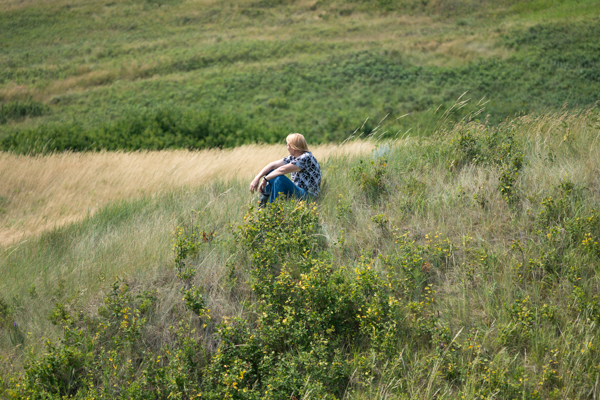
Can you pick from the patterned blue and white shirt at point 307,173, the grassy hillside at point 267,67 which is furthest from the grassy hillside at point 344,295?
the grassy hillside at point 267,67

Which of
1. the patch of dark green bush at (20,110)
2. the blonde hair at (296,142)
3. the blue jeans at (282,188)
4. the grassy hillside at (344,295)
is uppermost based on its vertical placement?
the patch of dark green bush at (20,110)

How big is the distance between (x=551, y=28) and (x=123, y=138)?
2666 centimetres

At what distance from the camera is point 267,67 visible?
28.1 meters

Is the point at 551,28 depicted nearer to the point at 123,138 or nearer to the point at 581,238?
the point at 123,138

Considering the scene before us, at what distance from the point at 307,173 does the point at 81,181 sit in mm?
5413

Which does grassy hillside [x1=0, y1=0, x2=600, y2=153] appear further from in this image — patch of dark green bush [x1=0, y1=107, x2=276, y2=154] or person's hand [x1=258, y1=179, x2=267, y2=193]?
person's hand [x1=258, y1=179, x2=267, y2=193]

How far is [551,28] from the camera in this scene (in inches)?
996

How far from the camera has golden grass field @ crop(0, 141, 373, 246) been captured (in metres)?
5.96

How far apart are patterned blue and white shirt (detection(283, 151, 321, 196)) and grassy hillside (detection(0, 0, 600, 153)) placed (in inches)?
462

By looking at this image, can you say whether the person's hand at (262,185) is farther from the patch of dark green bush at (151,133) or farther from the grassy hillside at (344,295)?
the patch of dark green bush at (151,133)

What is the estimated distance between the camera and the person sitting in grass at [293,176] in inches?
176

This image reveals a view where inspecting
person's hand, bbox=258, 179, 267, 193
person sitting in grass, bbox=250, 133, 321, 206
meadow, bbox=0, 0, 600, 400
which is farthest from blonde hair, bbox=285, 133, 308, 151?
meadow, bbox=0, 0, 600, 400

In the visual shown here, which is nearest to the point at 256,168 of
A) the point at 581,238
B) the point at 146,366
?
the point at 146,366

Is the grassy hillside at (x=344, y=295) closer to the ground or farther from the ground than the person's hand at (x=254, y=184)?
closer to the ground
